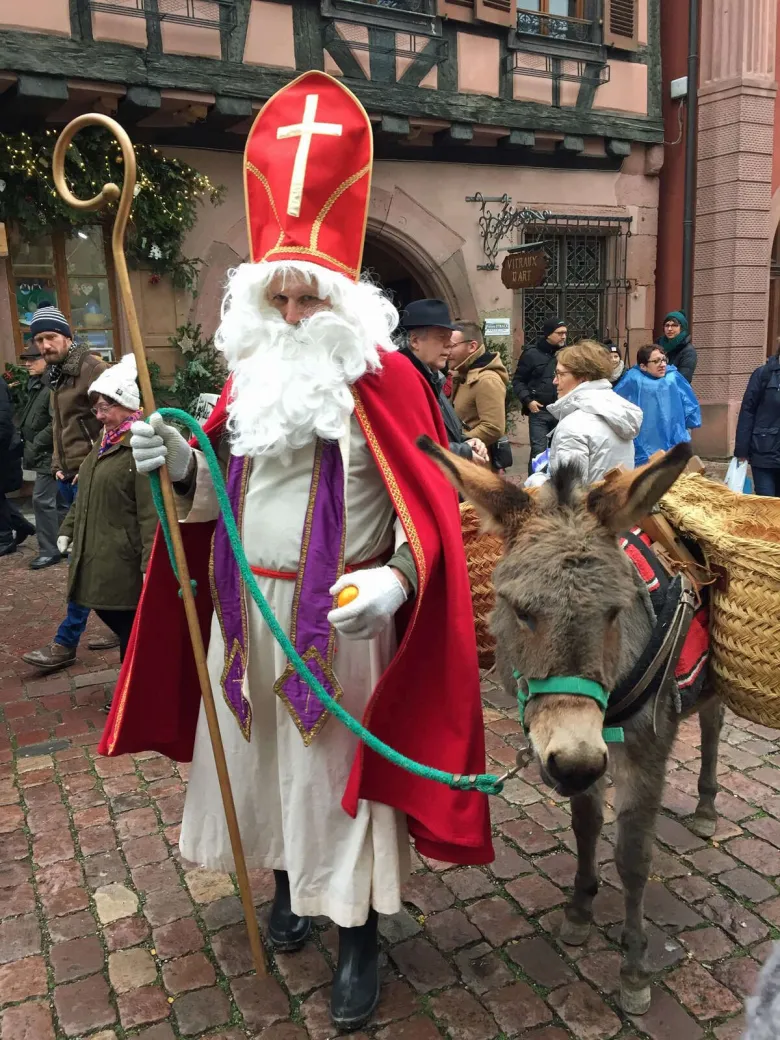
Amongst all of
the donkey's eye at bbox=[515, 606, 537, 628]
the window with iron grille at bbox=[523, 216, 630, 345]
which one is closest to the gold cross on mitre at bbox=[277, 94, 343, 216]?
the donkey's eye at bbox=[515, 606, 537, 628]

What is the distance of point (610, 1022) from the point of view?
2.38 m

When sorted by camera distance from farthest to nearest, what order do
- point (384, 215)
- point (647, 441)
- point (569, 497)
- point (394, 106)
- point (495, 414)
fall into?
point (384, 215) < point (394, 106) < point (647, 441) < point (495, 414) < point (569, 497)

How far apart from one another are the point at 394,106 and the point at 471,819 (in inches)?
375

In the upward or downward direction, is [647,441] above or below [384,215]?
below

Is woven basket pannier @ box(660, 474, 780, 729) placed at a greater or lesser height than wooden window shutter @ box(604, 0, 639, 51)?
lesser

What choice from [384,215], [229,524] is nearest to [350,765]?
[229,524]

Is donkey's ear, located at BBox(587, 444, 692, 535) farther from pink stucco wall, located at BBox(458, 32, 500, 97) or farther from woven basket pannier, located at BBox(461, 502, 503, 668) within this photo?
pink stucco wall, located at BBox(458, 32, 500, 97)

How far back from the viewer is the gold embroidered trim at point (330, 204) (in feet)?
7.63

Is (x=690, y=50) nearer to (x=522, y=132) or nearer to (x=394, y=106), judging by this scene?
(x=522, y=132)

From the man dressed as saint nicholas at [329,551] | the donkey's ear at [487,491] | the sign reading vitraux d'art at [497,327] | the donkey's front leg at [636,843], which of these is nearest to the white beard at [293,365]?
the man dressed as saint nicholas at [329,551]

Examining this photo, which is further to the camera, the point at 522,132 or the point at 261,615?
the point at 522,132

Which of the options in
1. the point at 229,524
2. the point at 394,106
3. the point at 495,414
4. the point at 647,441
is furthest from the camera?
the point at 394,106

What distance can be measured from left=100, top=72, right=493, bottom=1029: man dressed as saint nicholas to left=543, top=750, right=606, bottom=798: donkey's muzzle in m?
0.47

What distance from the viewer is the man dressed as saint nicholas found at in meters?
2.23
